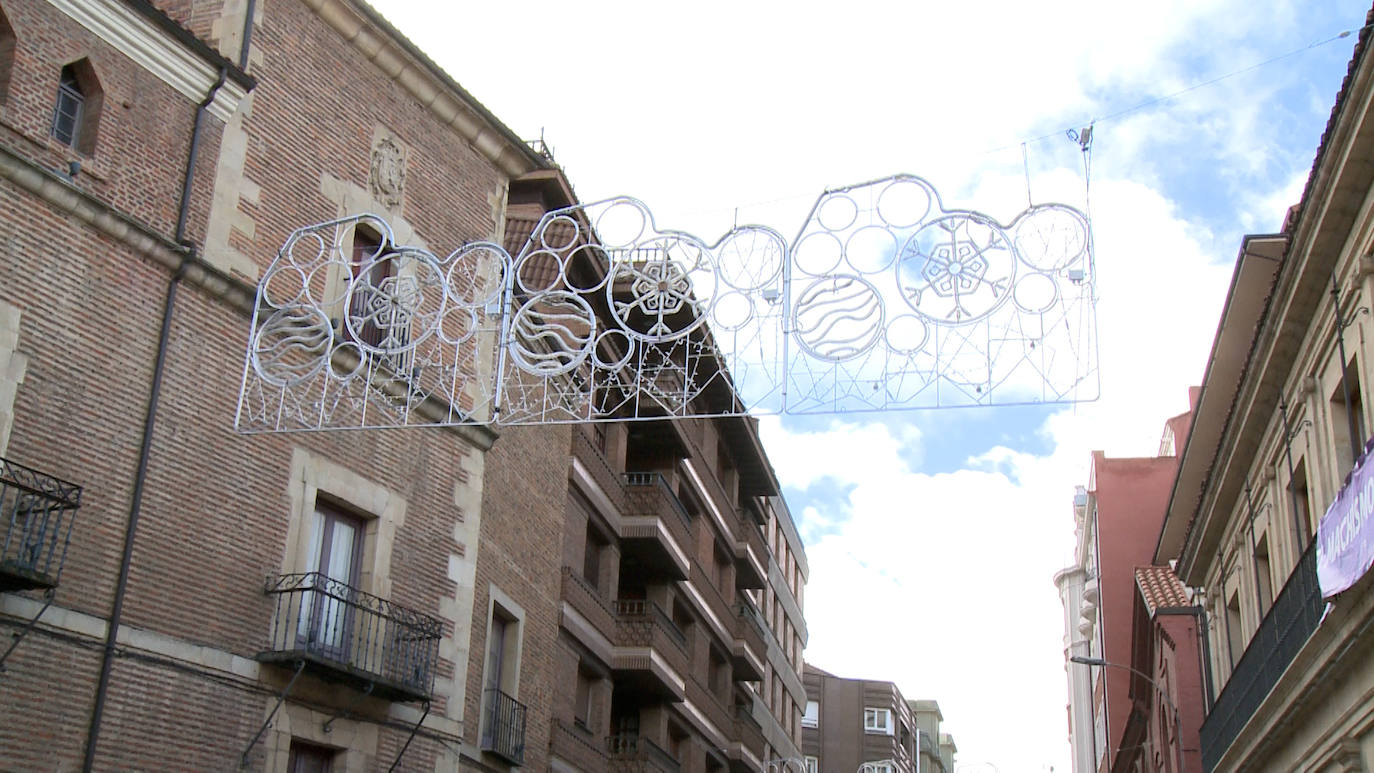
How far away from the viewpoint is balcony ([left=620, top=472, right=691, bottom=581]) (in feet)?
111

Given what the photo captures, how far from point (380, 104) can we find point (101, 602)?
8.37m

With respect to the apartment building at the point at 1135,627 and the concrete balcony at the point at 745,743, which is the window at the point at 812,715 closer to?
the apartment building at the point at 1135,627

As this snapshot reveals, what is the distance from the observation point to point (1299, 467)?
66.6ft

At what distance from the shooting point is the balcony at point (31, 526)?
14250 mm

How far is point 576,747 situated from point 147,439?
45.6ft

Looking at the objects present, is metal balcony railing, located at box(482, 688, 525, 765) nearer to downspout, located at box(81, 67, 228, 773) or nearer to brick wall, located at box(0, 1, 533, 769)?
brick wall, located at box(0, 1, 533, 769)

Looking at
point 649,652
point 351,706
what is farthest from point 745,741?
point 351,706

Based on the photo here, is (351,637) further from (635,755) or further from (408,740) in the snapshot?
(635,755)

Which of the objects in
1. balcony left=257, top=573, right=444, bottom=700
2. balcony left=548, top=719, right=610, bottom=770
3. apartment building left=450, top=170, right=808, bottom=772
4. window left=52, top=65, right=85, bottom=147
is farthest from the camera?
balcony left=548, top=719, right=610, bottom=770

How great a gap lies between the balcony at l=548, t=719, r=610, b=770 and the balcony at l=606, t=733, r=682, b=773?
1160 millimetres

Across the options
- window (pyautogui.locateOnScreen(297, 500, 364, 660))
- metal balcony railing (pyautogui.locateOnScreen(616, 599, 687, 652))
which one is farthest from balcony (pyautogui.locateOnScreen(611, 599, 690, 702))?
window (pyautogui.locateOnScreen(297, 500, 364, 660))

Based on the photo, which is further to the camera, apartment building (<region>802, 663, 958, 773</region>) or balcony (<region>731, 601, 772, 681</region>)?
apartment building (<region>802, 663, 958, 773</region>)

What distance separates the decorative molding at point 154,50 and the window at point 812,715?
2892 inches

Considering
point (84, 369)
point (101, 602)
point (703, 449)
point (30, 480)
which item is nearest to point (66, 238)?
point (84, 369)
